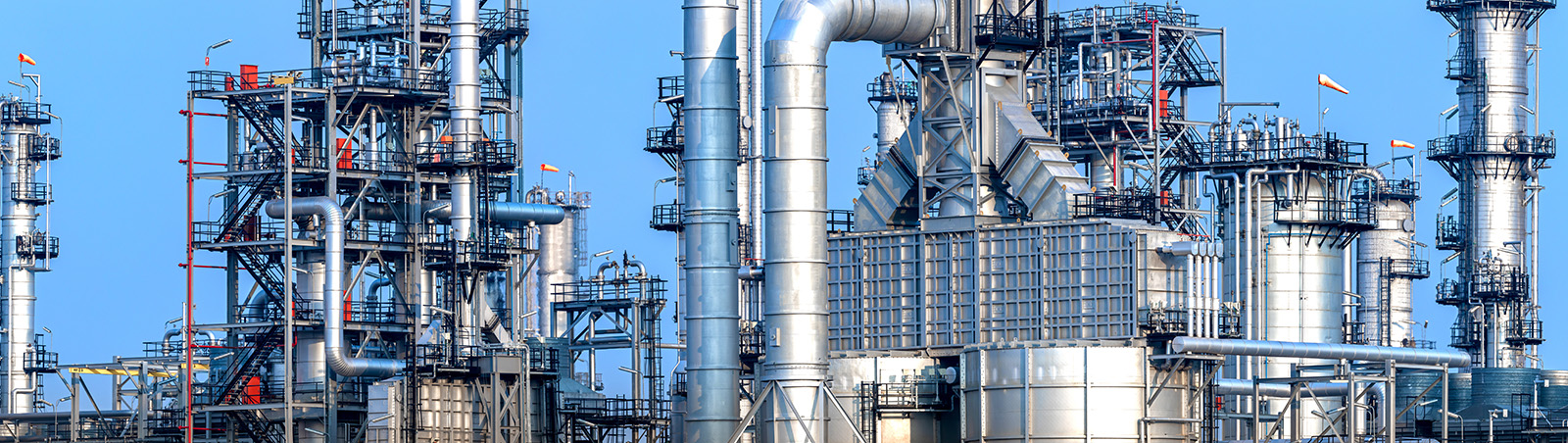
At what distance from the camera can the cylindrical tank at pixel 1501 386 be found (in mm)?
79125

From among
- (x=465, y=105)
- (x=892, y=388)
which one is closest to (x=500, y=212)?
(x=465, y=105)

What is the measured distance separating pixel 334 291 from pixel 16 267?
36.5 m

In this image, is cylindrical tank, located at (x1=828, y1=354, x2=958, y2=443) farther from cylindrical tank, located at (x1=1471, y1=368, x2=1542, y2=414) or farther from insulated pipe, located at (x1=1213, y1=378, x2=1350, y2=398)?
cylindrical tank, located at (x1=1471, y1=368, x2=1542, y2=414)

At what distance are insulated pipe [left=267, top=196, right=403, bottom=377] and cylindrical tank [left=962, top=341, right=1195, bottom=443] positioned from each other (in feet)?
64.2

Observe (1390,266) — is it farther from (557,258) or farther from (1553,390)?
(557,258)

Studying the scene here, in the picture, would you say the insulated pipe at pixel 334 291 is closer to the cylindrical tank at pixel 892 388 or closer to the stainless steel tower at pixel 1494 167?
the cylindrical tank at pixel 892 388

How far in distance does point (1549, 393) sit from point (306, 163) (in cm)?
3849

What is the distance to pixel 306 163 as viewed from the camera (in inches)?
2891

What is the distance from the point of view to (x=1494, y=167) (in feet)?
306

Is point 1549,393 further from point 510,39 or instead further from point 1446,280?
point 510,39

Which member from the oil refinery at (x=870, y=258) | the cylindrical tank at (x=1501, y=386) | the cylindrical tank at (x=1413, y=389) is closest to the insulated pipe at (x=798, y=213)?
the oil refinery at (x=870, y=258)

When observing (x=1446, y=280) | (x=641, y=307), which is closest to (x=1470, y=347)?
(x=1446, y=280)

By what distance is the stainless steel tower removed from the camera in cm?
9244

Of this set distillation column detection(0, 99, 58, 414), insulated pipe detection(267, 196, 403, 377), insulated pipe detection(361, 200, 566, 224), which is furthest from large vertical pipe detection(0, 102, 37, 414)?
insulated pipe detection(267, 196, 403, 377)
